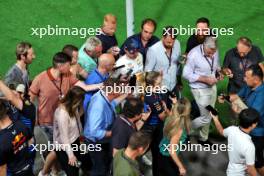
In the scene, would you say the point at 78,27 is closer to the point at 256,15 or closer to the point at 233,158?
the point at 256,15

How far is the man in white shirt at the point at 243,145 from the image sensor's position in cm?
560

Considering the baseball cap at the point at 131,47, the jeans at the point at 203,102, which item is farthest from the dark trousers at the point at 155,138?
the baseball cap at the point at 131,47

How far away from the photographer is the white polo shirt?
5.59m

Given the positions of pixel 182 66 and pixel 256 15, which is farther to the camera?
pixel 256 15

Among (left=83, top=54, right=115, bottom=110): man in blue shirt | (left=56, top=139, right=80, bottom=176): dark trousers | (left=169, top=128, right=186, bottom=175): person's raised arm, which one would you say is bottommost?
(left=56, top=139, right=80, bottom=176): dark trousers

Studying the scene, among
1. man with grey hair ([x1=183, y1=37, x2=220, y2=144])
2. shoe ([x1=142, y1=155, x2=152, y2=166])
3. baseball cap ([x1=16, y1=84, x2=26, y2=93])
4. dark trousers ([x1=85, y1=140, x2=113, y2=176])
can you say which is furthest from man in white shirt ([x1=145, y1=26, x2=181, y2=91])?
baseball cap ([x1=16, y1=84, x2=26, y2=93])

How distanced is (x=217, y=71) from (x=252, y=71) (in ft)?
3.77

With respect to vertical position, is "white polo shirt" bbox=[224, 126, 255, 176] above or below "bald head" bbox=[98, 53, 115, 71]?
below

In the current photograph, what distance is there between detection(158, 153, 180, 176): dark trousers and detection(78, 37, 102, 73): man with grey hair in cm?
175

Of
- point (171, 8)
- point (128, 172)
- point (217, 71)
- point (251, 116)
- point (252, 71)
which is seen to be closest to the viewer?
point (128, 172)

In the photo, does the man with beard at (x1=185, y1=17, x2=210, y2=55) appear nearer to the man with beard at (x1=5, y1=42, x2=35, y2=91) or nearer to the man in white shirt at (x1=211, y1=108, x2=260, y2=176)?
the man in white shirt at (x1=211, y1=108, x2=260, y2=176)

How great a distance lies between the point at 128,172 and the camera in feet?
16.3

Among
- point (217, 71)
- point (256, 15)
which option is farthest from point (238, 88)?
point (256, 15)

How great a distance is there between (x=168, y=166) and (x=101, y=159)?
0.84 m
